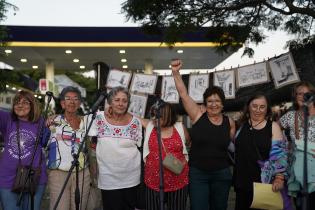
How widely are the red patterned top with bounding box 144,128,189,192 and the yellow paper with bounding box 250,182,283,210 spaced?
29.1 inches

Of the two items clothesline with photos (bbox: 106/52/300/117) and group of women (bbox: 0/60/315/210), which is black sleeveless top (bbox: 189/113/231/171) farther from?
clothesline with photos (bbox: 106/52/300/117)

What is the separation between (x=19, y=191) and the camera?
3.87 meters

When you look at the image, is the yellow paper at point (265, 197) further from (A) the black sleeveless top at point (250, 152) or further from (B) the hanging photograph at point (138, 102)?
(B) the hanging photograph at point (138, 102)

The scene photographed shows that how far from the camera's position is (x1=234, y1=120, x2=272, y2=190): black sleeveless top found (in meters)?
3.95

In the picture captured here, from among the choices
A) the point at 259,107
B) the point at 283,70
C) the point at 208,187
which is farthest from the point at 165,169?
the point at 283,70

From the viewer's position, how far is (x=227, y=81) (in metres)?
6.42

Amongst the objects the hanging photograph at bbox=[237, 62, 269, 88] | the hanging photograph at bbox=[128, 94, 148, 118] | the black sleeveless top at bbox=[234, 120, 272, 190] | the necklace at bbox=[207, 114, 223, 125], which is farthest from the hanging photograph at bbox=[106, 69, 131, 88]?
the black sleeveless top at bbox=[234, 120, 272, 190]

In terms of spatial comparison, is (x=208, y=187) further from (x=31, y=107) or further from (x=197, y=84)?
(x=197, y=84)

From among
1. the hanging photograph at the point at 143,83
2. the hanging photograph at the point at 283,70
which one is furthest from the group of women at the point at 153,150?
the hanging photograph at the point at 143,83

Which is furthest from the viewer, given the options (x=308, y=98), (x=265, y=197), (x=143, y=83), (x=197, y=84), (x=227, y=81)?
(x=143, y=83)

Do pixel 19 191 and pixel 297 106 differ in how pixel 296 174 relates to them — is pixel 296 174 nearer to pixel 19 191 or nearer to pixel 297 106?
pixel 297 106

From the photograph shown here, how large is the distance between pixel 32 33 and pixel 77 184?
47.5 feet

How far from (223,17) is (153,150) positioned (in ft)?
14.4

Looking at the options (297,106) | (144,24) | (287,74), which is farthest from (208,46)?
(297,106)
